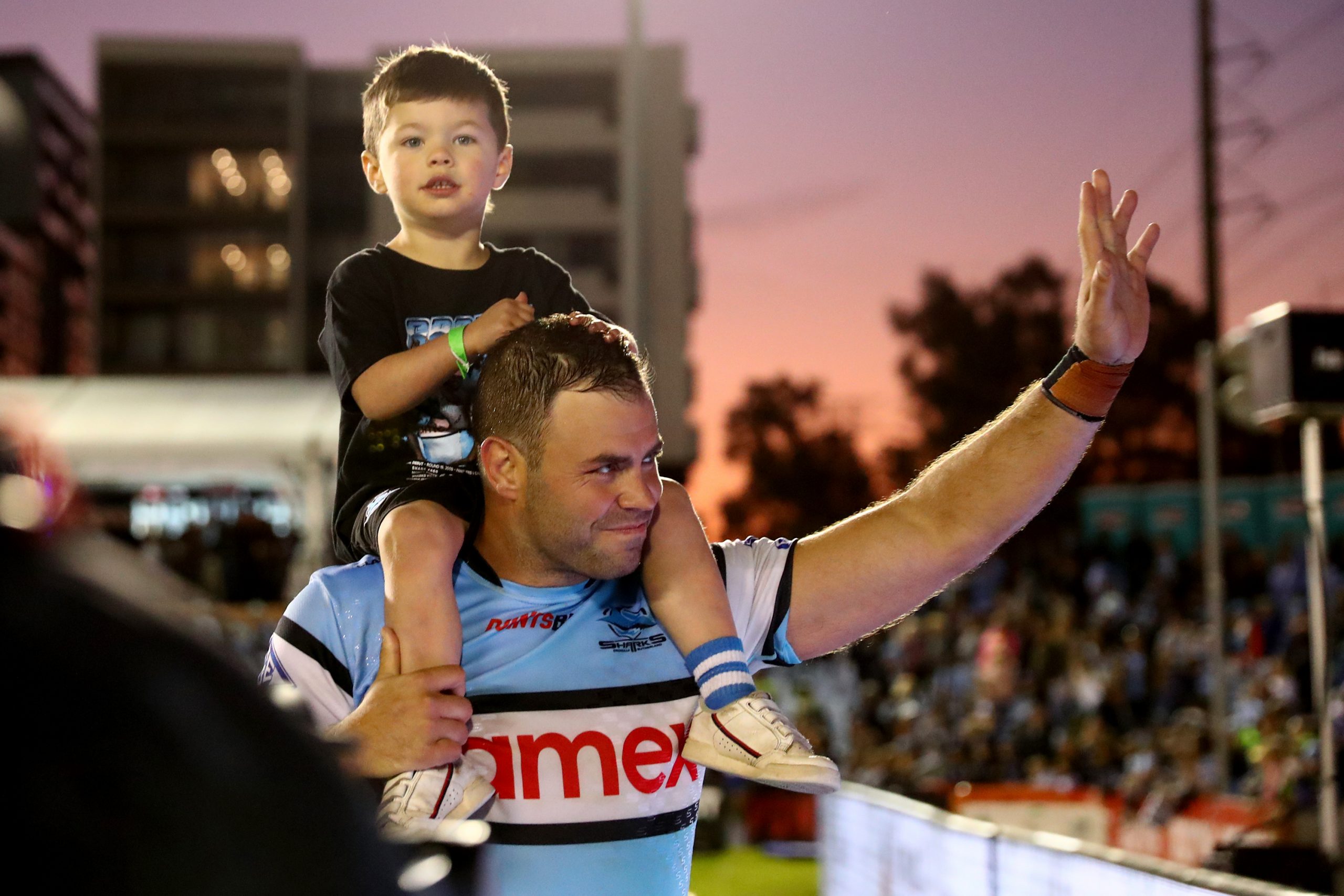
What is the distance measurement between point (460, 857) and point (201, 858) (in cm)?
23

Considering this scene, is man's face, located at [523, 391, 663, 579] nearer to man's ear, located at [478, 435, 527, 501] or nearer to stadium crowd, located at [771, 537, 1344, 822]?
man's ear, located at [478, 435, 527, 501]

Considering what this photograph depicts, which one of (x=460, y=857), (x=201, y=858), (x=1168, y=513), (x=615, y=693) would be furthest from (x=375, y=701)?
(x=1168, y=513)

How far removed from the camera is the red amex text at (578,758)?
2.48m

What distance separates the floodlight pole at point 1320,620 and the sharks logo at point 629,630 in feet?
22.3

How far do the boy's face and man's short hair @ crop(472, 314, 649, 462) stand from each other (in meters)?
0.37

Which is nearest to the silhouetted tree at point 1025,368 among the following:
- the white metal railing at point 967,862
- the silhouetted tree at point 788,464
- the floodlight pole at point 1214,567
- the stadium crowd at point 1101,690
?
the silhouetted tree at point 788,464

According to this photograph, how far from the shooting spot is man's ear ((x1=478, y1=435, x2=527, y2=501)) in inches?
97.7

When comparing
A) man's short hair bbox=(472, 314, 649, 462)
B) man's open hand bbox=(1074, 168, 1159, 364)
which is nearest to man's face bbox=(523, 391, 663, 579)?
man's short hair bbox=(472, 314, 649, 462)

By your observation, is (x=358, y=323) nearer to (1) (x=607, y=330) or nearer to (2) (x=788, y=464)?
(1) (x=607, y=330)

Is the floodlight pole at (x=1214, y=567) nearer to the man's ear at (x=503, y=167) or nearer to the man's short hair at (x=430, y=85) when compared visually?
the man's ear at (x=503, y=167)

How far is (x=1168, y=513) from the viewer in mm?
24109

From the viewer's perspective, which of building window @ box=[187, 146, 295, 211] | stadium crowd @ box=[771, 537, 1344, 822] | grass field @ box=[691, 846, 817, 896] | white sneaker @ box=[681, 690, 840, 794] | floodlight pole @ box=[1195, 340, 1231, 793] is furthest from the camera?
building window @ box=[187, 146, 295, 211]

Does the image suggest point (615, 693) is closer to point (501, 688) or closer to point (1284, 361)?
point (501, 688)

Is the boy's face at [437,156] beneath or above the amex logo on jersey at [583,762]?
above
